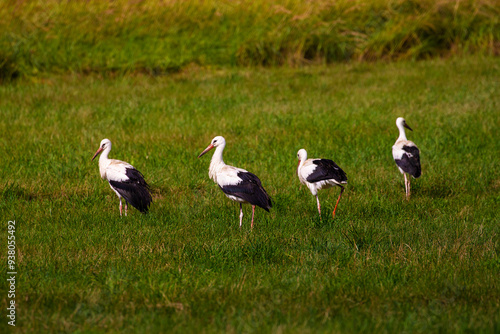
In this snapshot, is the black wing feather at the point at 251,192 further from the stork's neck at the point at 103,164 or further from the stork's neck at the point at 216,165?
the stork's neck at the point at 103,164

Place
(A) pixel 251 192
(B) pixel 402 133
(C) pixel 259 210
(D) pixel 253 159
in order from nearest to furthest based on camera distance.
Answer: (A) pixel 251 192 < (C) pixel 259 210 < (B) pixel 402 133 < (D) pixel 253 159

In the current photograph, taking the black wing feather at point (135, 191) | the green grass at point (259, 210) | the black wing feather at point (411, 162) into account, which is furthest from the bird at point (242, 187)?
the black wing feather at point (411, 162)

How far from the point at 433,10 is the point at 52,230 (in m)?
13.7

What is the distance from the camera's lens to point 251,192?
7523mm

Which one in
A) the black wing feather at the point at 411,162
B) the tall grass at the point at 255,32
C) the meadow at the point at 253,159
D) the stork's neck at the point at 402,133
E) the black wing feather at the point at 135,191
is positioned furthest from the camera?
the tall grass at the point at 255,32

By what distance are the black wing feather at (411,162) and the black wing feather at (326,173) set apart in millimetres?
1300

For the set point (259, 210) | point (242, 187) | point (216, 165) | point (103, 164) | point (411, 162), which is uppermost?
point (411, 162)

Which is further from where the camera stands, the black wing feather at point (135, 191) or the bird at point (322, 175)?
the bird at point (322, 175)

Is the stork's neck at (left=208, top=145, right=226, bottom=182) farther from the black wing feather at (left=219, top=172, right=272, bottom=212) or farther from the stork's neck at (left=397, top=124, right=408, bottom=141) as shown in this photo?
the stork's neck at (left=397, top=124, right=408, bottom=141)

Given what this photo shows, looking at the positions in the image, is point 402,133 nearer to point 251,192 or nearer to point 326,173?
point 326,173

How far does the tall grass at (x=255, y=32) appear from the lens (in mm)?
16969

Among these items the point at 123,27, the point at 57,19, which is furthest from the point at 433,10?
the point at 57,19

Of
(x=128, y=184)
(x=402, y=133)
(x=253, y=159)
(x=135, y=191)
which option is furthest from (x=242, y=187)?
(x=402, y=133)

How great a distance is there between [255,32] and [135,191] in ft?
35.1
